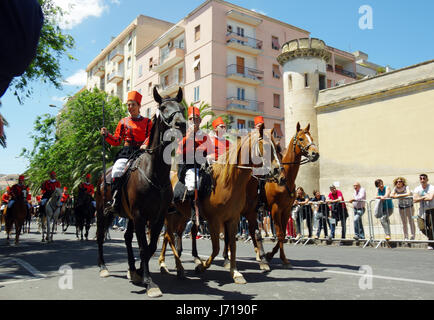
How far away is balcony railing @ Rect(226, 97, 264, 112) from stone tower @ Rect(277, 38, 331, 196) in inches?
343

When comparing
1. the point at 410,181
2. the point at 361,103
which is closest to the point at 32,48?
the point at 410,181

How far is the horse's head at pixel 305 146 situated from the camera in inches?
313

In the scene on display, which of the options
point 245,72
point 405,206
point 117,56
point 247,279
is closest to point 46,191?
point 247,279

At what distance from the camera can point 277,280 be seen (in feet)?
18.5

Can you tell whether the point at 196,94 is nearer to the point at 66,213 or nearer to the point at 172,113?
the point at 66,213

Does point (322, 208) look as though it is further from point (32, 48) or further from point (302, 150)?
point (32, 48)

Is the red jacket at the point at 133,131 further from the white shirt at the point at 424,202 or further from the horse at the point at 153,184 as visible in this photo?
the white shirt at the point at 424,202

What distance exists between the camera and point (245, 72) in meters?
38.2

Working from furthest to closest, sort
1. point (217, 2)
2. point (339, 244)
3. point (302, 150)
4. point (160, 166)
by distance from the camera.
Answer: point (217, 2) → point (339, 244) → point (302, 150) → point (160, 166)

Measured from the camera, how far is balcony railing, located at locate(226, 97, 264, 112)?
119 feet

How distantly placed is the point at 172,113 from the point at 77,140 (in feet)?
106

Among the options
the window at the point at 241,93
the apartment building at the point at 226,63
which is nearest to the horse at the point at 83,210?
the apartment building at the point at 226,63

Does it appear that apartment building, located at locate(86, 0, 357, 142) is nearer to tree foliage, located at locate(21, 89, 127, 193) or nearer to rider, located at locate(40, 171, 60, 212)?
tree foliage, located at locate(21, 89, 127, 193)
